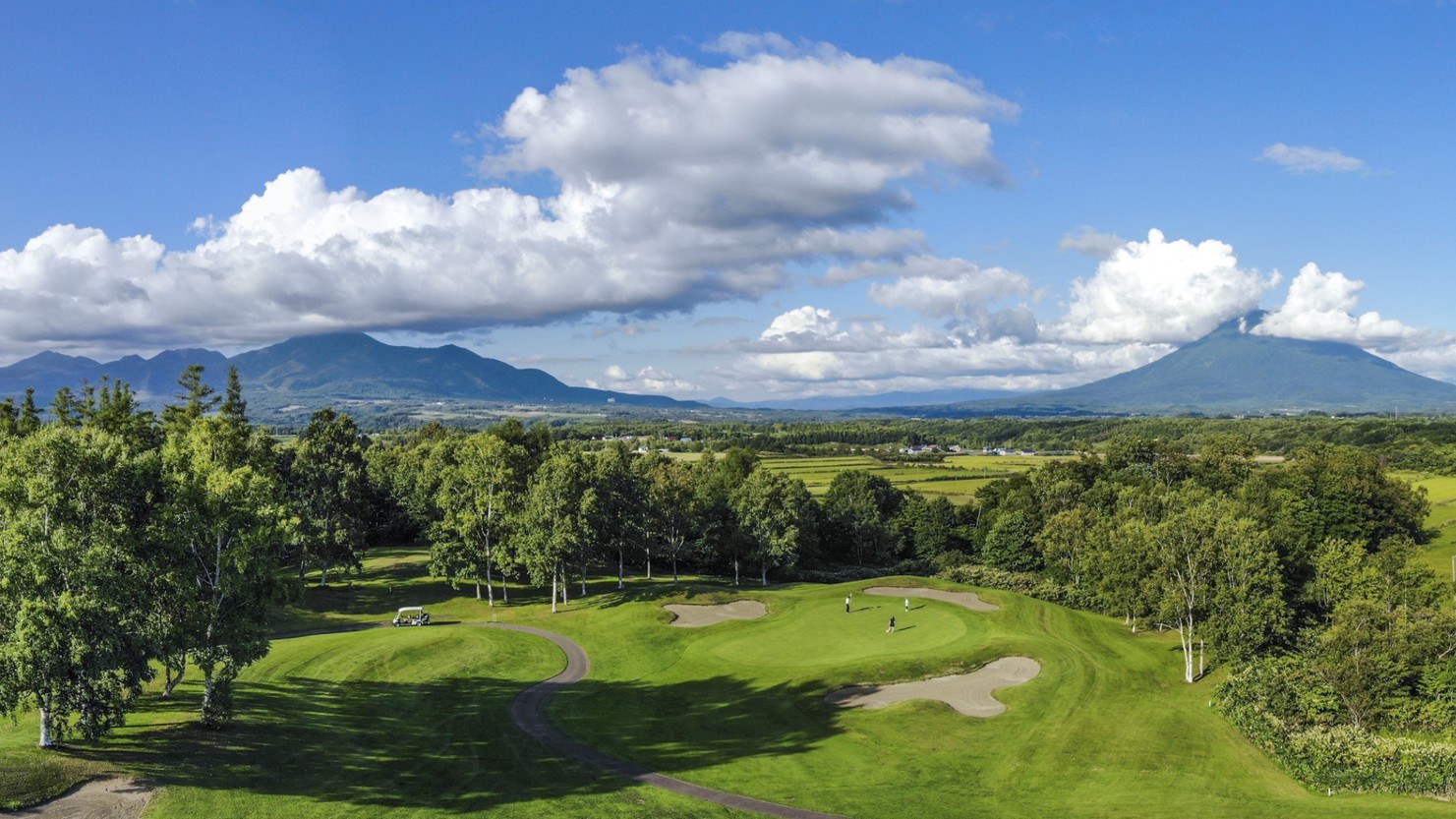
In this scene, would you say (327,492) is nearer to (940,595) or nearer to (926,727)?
(940,595)

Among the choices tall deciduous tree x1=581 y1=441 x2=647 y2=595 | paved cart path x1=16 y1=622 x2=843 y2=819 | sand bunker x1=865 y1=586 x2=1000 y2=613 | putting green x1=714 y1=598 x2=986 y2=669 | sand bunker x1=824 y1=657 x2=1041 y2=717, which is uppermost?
tall deciduous tree x1=581 y1=441 x2=647 y2=595

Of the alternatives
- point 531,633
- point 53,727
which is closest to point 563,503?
point 531,633

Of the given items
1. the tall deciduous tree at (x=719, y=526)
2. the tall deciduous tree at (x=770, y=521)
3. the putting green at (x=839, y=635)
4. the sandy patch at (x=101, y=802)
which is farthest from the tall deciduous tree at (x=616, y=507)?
the sandy patch at (x=101, y=802)

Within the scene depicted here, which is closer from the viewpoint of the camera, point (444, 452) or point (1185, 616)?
point (1185, 616)

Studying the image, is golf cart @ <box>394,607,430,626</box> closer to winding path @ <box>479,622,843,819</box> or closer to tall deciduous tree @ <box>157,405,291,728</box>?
winding path @ <box>479,622,843,819</box>

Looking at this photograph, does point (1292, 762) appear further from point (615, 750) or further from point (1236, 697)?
point (615, 750)

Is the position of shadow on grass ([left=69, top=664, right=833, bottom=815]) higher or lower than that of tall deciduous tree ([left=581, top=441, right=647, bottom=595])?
lower

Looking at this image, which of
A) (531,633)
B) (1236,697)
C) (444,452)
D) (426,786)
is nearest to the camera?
(426,786)

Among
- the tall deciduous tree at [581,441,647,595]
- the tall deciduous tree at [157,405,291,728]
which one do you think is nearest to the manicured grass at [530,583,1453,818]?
the tall deciduous tree at [157,405,291,728]
